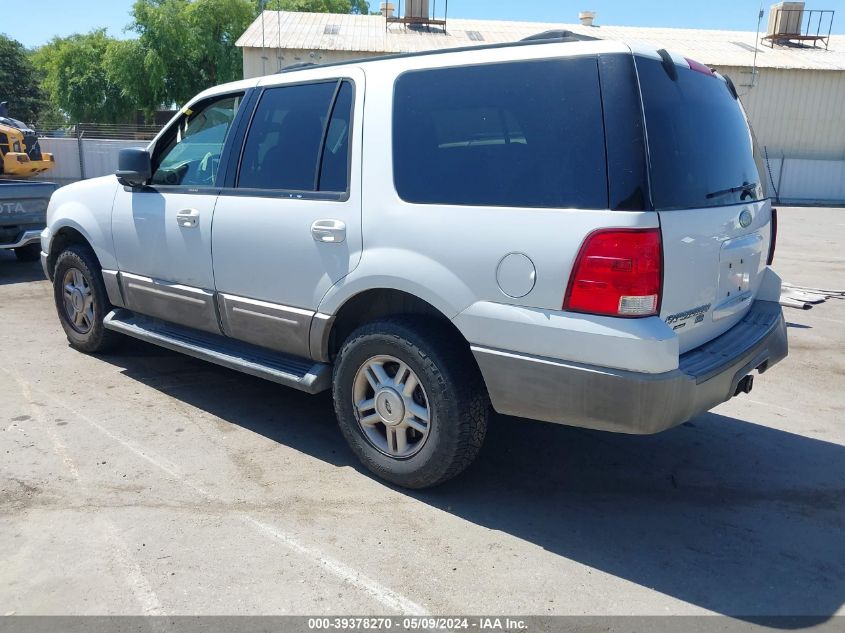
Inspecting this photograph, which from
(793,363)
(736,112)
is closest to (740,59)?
(793,363)

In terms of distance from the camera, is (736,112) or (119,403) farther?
(119,403)

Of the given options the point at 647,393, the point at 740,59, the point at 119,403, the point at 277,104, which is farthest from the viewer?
the point at 740,59

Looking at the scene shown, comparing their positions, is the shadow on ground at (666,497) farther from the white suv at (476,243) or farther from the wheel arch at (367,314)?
the wheel arch at (367,314)

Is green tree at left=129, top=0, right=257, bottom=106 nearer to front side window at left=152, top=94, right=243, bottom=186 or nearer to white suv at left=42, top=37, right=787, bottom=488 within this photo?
front side window at left=152, top=94, right=243, bottom=186

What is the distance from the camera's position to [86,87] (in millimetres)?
44406

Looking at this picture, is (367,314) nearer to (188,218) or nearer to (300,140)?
(300,140)

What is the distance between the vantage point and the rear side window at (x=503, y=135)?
2955 millimetres

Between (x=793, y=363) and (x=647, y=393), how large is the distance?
3.98 metres

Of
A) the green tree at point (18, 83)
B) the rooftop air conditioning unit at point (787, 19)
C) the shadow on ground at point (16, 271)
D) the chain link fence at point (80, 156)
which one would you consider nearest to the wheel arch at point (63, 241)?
Result: the shadow on ground at point (16, 271)

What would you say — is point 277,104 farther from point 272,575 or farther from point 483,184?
point 272,575

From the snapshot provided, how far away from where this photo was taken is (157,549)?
3113 millimetres

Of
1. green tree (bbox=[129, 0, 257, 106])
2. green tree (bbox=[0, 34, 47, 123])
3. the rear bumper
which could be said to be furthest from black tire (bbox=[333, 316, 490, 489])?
green tree (bbox=[0, 34, 47, 123])

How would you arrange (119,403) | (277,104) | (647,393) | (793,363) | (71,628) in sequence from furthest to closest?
1. (793,363)
2. (119,403)
3. (277,104)
4. (647,393)
5. (71,628)

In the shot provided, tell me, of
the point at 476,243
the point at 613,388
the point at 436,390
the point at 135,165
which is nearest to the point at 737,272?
the point at 613,388
